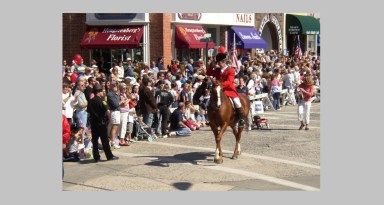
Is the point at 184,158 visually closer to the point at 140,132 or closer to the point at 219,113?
the point at 219,113

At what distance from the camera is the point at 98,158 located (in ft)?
45.9

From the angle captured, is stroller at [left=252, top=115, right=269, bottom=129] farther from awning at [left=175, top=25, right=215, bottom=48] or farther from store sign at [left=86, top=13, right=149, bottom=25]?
store sign at [left=86, top=13, right=149, bottom=25]

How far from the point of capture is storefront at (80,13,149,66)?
2233 cm

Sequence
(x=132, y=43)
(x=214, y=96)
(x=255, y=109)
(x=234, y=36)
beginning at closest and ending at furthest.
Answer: (x=214, y=96) → (x=255, y=109) → (x=132, y=43) → (x=234, y=36)

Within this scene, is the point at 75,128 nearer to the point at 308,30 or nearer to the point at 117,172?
the point at 117,172

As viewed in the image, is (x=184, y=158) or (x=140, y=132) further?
(x=140, y=132)

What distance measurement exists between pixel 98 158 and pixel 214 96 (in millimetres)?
2891

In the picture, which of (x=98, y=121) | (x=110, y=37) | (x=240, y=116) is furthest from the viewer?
(x=110, y=37)

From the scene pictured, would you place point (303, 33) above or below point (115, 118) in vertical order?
above

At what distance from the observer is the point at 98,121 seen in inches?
551

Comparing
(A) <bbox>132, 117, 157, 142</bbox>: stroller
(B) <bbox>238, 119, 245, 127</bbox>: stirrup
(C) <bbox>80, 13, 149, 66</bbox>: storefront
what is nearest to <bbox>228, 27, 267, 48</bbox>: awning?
(C) <bbox>80, 13, 149, 66</bbox>: storefront

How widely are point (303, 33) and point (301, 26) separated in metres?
1.21

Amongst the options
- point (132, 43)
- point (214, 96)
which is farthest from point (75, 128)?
point (132, 43)

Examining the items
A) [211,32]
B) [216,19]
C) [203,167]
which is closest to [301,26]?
[216,19]
